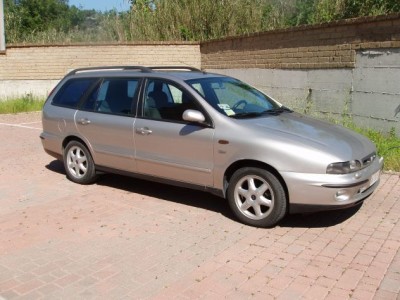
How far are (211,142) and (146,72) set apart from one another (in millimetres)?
1557

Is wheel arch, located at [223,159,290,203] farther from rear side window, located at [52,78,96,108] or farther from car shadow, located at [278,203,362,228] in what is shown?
rear side window, located at [52,78,96,108]

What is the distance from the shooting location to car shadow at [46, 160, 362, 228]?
5125 millimetres

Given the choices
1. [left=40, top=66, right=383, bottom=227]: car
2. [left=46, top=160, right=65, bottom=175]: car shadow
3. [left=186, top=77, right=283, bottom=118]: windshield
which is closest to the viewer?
[left=40, top=66, right=383, bottom=227]: car

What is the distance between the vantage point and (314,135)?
16.3 ft

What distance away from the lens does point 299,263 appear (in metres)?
4.09

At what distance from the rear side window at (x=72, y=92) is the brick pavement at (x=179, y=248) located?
1.33 m

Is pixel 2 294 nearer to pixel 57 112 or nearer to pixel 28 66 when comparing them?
pixel 57 112

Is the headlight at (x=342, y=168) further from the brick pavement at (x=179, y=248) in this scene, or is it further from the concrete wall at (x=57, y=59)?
the concrete wall at (x=57, y=59)

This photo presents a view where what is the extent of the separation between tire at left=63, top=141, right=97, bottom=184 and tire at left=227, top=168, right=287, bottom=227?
2.42 m

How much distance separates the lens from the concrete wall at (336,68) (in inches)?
329

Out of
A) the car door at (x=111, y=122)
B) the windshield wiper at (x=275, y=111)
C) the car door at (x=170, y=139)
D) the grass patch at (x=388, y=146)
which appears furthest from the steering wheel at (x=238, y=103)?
the grass patch at (x=388, y=146)

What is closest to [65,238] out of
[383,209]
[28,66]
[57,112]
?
[57,112]

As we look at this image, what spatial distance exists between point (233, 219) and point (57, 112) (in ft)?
11.0

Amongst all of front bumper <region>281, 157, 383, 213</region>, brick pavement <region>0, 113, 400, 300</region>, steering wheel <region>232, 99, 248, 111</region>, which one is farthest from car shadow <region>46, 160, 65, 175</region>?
front bumper <region>281, 157, 383, 213</region>
